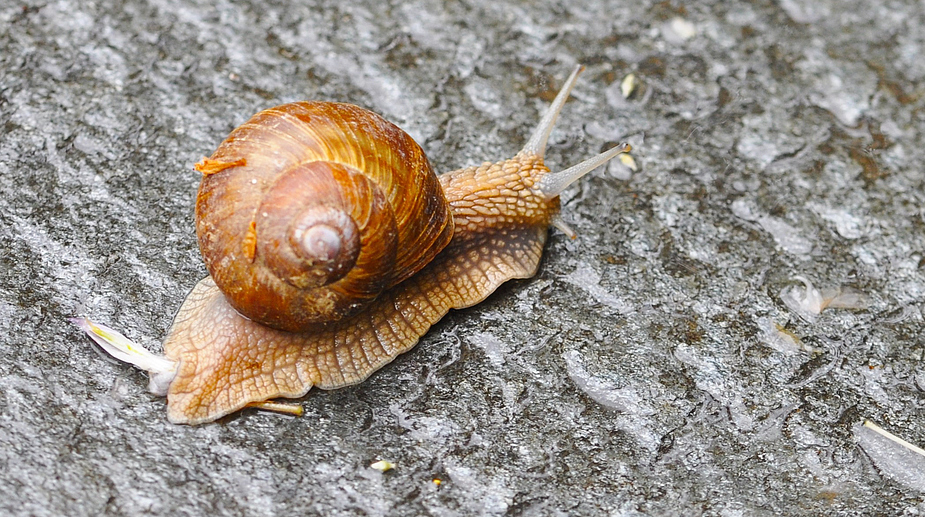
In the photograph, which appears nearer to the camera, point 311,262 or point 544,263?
point 311,262

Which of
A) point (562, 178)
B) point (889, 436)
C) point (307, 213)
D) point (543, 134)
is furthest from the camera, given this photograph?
point (543, 134)

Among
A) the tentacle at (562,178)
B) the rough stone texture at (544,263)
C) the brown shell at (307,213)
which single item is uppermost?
the brown shell at (307,213)

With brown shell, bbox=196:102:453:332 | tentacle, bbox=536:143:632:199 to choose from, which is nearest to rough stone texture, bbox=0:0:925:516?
tentacle, bbox=536:143:632:199

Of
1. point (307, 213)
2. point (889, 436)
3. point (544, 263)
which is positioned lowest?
point (889, 436)

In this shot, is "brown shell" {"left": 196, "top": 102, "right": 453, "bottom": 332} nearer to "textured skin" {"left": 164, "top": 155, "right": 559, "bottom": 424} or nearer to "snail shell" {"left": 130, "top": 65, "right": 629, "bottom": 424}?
"snail shell" {"left": 130, "top": 65, "right": 629, "bottom": 424}

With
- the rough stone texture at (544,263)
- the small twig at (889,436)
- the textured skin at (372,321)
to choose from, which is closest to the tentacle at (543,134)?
the textured skin at (372,321)

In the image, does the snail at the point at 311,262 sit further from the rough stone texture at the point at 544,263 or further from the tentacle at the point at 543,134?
the tentacle at the point at 543,134

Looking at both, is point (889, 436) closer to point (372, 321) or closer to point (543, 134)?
point (543, 134)

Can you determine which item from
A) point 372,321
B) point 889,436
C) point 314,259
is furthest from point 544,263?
point 889,436
